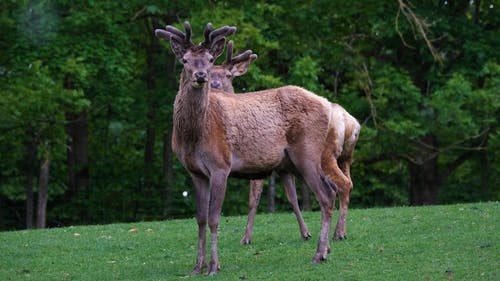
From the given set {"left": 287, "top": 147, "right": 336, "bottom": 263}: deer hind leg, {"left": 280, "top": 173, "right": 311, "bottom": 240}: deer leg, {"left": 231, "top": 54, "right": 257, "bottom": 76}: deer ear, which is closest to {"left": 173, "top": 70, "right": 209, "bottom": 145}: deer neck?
{"left": 287, "top": 147, "right": 336, "bottom": 263}: deer hind leg

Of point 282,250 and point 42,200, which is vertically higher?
point 282,250

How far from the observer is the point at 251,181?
13.1 metres

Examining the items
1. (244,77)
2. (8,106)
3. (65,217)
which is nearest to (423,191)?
(244,77)

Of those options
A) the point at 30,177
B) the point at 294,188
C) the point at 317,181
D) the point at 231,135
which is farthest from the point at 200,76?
the point at 30,177

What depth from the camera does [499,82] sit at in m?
22.6

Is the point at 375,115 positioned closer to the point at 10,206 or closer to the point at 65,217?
the point at 65,217

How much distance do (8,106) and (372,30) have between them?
9315 mm

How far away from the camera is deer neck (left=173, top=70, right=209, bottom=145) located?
1038 centimetres

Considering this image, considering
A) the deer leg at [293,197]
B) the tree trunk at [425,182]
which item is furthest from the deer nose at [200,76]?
the tree trunk at [425,182]

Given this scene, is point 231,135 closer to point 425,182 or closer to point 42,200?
point 42,200

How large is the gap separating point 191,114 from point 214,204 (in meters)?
1.01

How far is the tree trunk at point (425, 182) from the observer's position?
2620 centimetres

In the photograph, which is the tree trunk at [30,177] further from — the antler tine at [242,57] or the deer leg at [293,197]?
the deer leg at [293,197]

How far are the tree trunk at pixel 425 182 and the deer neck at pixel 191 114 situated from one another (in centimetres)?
1644
